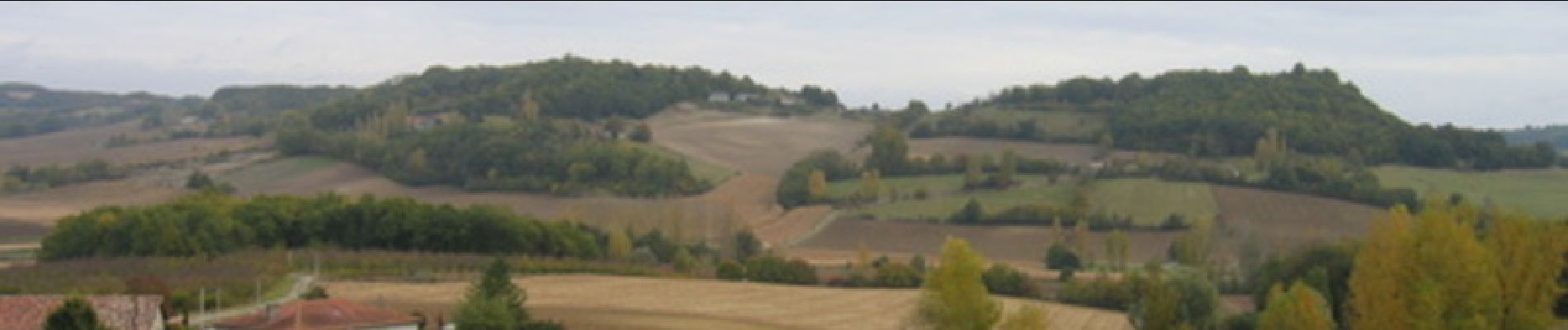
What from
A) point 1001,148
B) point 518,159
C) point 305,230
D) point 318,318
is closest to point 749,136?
point 1001,148

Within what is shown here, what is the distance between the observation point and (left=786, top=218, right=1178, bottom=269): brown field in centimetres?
9062

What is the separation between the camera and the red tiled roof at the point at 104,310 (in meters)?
41.2

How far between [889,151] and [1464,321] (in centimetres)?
8233

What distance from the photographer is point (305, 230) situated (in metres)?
80.9

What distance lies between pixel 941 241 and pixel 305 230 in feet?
114

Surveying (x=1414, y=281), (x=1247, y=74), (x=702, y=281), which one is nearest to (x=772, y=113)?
(x=1247, y=74)

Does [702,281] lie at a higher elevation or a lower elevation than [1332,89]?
lower

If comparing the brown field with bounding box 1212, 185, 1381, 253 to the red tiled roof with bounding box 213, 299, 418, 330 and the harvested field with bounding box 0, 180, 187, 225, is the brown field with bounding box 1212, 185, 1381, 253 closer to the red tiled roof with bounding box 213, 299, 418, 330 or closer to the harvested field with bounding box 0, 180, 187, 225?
the red tiled roof with bounding box 213, 299, 418, 330

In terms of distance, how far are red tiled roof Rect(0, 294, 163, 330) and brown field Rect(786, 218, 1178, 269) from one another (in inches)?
1855

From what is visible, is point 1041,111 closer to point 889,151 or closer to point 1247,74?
point 1247,74

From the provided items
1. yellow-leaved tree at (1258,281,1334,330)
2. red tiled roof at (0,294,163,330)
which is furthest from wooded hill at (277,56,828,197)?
yellow-leaved tree at (1258,281,1334,330)

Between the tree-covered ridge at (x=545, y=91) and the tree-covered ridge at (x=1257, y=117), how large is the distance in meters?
31.2

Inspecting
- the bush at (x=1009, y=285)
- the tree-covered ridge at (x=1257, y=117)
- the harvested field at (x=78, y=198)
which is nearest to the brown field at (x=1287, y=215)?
the tree-covered ridge at (x=1257, y=117)

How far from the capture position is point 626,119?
150 metres
